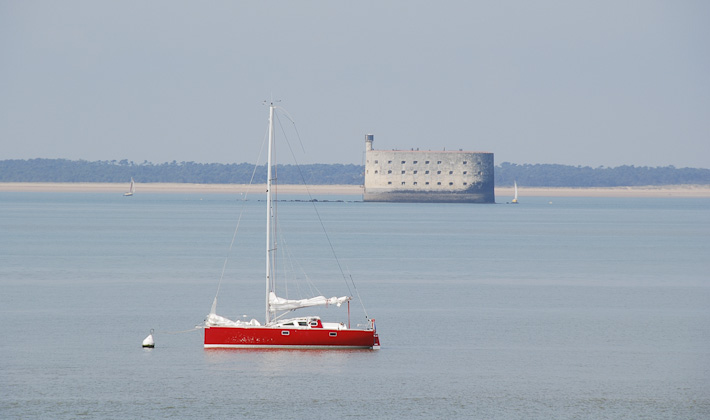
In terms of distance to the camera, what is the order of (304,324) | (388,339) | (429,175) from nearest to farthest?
(304,324), (388,339), (429,175)

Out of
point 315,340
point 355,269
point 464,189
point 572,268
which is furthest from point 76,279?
point 464,189

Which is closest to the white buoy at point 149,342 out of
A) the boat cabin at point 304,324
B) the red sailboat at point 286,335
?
the red sailboat at point 286,335

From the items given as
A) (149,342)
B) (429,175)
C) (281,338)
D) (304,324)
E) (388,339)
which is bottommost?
(388,339)

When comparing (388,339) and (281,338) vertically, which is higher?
(281,338)

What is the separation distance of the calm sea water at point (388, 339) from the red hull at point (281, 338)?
37 cm

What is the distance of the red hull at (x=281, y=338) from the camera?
118 ft

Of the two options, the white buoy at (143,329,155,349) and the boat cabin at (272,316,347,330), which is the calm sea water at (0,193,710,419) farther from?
the boat cabin at (272,316,347,330)

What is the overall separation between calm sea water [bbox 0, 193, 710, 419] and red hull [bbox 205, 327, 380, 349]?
1.20ft

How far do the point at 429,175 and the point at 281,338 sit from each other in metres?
154

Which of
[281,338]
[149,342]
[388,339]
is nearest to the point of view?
[281,338]

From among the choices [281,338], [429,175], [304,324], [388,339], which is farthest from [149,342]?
[429,175]

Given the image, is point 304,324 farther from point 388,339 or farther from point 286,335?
point 388,339

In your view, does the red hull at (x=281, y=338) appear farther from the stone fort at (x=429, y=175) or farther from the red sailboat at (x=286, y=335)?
the stone fort at (x=429, y=175)

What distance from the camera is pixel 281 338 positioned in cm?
3600
